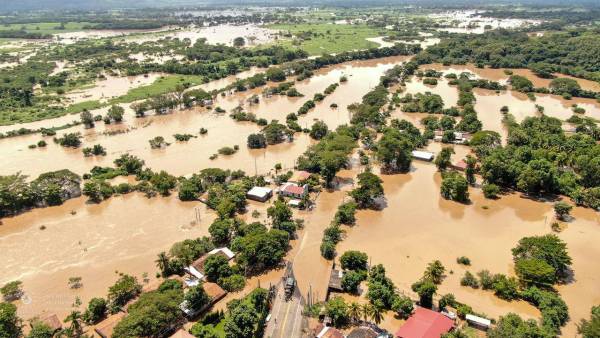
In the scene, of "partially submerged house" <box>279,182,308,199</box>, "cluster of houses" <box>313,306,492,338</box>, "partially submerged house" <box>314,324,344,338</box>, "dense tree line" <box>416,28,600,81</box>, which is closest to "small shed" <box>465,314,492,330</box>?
"cluster of houses" <box>313,306,492,338</box>

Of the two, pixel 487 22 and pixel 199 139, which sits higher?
pixel 487 22

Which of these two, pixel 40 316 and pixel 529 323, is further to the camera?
pixel 40 316

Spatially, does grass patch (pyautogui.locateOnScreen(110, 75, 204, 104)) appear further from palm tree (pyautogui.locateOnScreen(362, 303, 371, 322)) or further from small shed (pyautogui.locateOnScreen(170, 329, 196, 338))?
palm tree (pyautogui.locateOnScreen(362, 303, 371, 322))

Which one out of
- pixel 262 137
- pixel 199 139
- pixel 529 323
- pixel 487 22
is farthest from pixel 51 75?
pixel 487 22

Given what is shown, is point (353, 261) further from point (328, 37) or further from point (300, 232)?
point (328, 37)

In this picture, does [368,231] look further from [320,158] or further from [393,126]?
[393,126]

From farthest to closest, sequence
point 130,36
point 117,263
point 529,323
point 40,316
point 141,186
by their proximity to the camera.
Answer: point 130,36 < point 141,186 < point 117,263 < point 40,316 < point 529,323

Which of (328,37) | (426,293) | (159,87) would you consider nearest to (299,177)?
(426,293)
